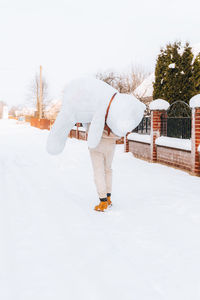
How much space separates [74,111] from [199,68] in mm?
10525

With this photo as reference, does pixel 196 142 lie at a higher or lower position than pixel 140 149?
higher

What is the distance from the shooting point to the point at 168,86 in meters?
13.8

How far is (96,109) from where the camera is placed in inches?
158

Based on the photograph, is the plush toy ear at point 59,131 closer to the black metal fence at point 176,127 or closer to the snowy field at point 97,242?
the snowy field at point 97,242

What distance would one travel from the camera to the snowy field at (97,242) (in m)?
2.37

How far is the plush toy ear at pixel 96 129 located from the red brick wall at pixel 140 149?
555 centimetres

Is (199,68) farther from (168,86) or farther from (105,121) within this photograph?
(105,121)

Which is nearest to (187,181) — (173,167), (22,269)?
(173,167)

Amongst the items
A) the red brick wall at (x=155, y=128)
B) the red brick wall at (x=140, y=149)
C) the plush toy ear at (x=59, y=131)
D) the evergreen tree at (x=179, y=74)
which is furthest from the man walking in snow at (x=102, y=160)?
the evergreen tree at (x=179, y=74)

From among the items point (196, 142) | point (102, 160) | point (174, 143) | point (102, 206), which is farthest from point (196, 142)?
point (102, 206)

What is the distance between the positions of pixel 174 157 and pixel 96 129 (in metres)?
4.48

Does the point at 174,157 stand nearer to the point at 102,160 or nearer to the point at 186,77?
the point at 102,160

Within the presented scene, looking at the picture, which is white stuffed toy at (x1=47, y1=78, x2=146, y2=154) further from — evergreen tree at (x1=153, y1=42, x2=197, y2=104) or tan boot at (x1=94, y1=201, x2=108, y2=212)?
evergreen tree at (x1=153, y1=42, x2=197, y2=104)

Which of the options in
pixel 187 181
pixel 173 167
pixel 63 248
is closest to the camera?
pixel 63 248
